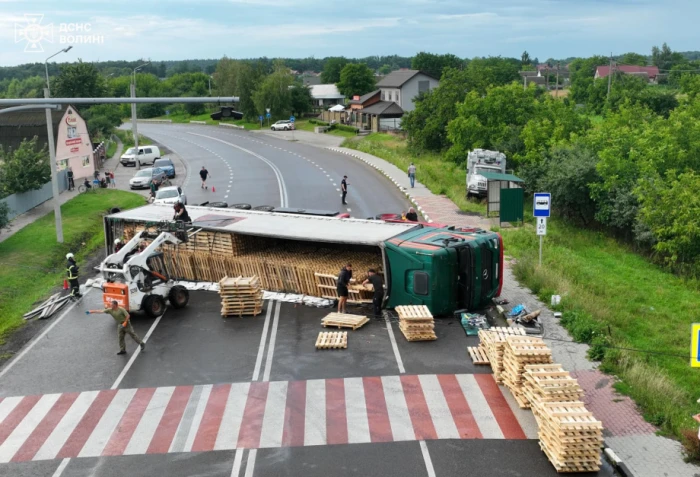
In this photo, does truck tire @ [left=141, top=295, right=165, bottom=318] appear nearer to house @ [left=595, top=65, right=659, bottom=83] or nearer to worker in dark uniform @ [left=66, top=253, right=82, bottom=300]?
worker in dark uniform @ [left=66, top=253, right=82, bottom=300]

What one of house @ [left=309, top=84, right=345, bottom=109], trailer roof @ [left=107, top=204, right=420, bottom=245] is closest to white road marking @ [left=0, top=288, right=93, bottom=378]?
trailer roof @ [left=107, top=204, right=420, bottom=245]

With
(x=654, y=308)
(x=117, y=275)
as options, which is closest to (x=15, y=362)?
(x=117, y=275)

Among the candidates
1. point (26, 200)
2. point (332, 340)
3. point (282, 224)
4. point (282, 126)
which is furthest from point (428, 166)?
point (282, 126)

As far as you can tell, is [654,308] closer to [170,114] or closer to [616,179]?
[616,179]

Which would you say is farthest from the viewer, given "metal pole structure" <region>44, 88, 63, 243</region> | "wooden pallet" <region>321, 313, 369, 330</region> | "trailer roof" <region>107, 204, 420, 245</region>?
"metal pole structure" <region>44, 88, 63, 243</region>

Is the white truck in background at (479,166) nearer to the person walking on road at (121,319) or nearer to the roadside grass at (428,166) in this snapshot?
the roadside grass at (428,166)
